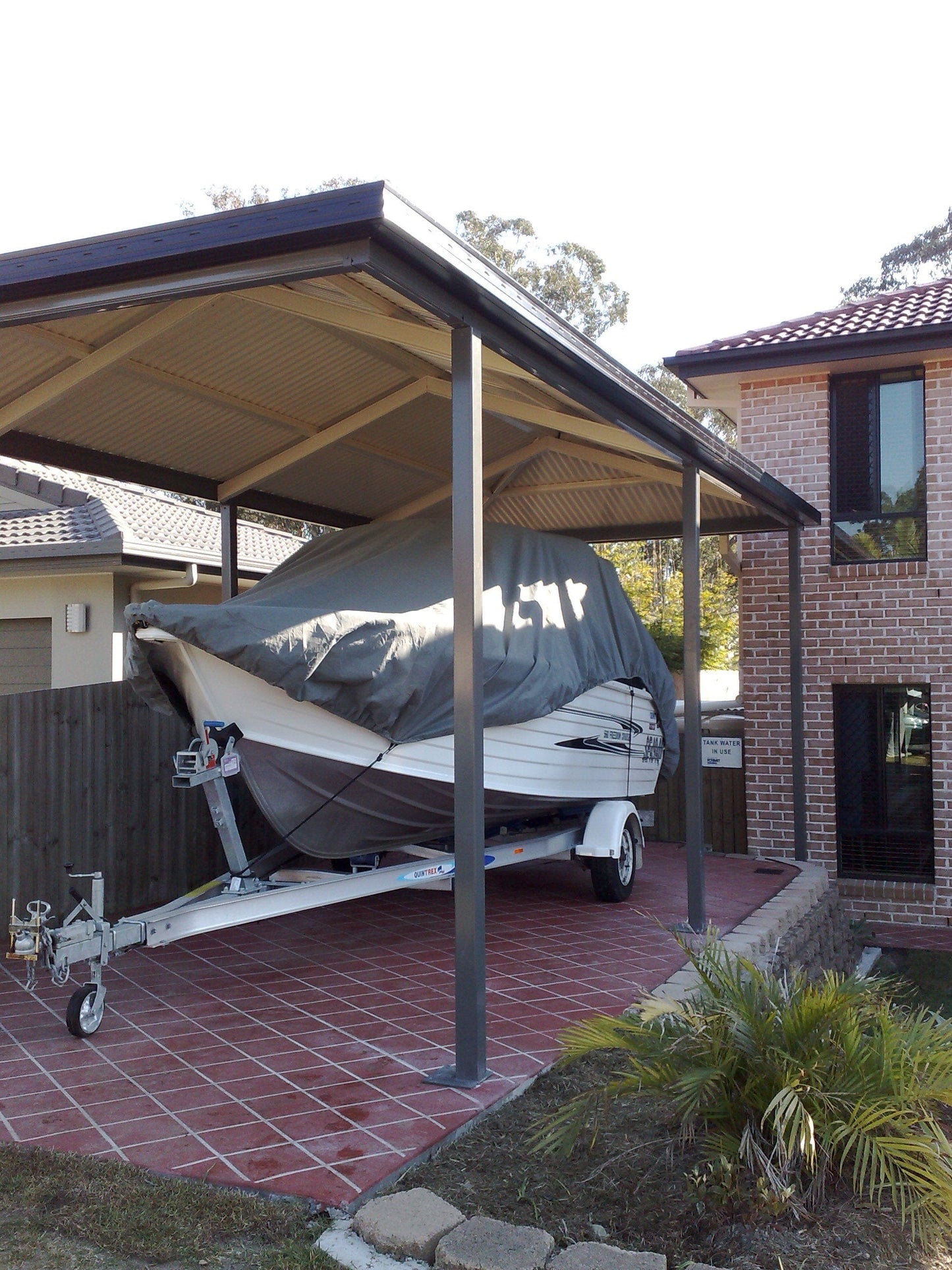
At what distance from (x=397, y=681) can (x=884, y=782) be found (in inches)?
268

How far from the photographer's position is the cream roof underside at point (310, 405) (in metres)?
6.04

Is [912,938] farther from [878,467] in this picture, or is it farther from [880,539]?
[878,467]

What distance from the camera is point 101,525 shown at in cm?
1138

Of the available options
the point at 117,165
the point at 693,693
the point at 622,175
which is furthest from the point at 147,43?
the point at 693,693

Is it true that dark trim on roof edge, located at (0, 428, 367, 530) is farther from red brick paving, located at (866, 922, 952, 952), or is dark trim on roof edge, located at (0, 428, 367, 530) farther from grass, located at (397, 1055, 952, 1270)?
red brick paving, located at (866, 922, 952, 952)

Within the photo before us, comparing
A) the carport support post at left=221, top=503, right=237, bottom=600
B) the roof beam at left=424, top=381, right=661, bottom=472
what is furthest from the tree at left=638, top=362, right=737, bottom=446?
the roof beam at left=424, top=381, right=661, bottom=472

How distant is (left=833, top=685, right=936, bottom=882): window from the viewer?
36.1 feet

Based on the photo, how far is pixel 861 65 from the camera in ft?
56.6

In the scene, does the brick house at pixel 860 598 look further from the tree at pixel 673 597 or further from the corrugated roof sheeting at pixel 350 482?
the tree at pixel 673 597

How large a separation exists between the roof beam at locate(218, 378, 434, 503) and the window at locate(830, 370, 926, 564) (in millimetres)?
5293

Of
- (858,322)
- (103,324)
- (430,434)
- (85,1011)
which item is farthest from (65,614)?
(858,322)

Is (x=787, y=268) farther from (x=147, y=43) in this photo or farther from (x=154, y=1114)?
(x=154, y=1114)

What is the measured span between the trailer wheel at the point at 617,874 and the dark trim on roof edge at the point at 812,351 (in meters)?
5.15

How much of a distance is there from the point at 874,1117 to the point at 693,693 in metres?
4.91
